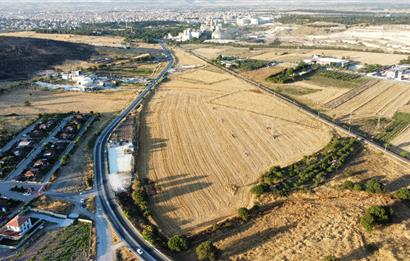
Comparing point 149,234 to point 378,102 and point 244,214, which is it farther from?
point 378,102

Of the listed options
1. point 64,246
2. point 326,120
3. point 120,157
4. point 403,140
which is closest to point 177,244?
point 64,246

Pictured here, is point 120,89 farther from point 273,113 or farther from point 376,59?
point 376,59

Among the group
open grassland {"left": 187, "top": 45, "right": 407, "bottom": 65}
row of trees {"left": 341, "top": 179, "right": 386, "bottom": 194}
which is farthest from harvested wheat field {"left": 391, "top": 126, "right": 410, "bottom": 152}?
open grassland {"left": 187, "top": 45, "right": 407, "bottom": 65}

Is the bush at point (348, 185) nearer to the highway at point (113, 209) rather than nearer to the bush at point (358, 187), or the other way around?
the bush at point (358, 187)

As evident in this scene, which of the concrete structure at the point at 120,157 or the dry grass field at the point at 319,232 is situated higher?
the concrete structure at the point at 120,157

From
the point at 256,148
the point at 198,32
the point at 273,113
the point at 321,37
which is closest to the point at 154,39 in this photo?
the point at 198,32

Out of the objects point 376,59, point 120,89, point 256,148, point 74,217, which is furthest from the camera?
point 376,59

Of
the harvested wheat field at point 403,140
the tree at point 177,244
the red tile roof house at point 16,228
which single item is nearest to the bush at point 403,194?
the harvested wheat field at point 403,140
